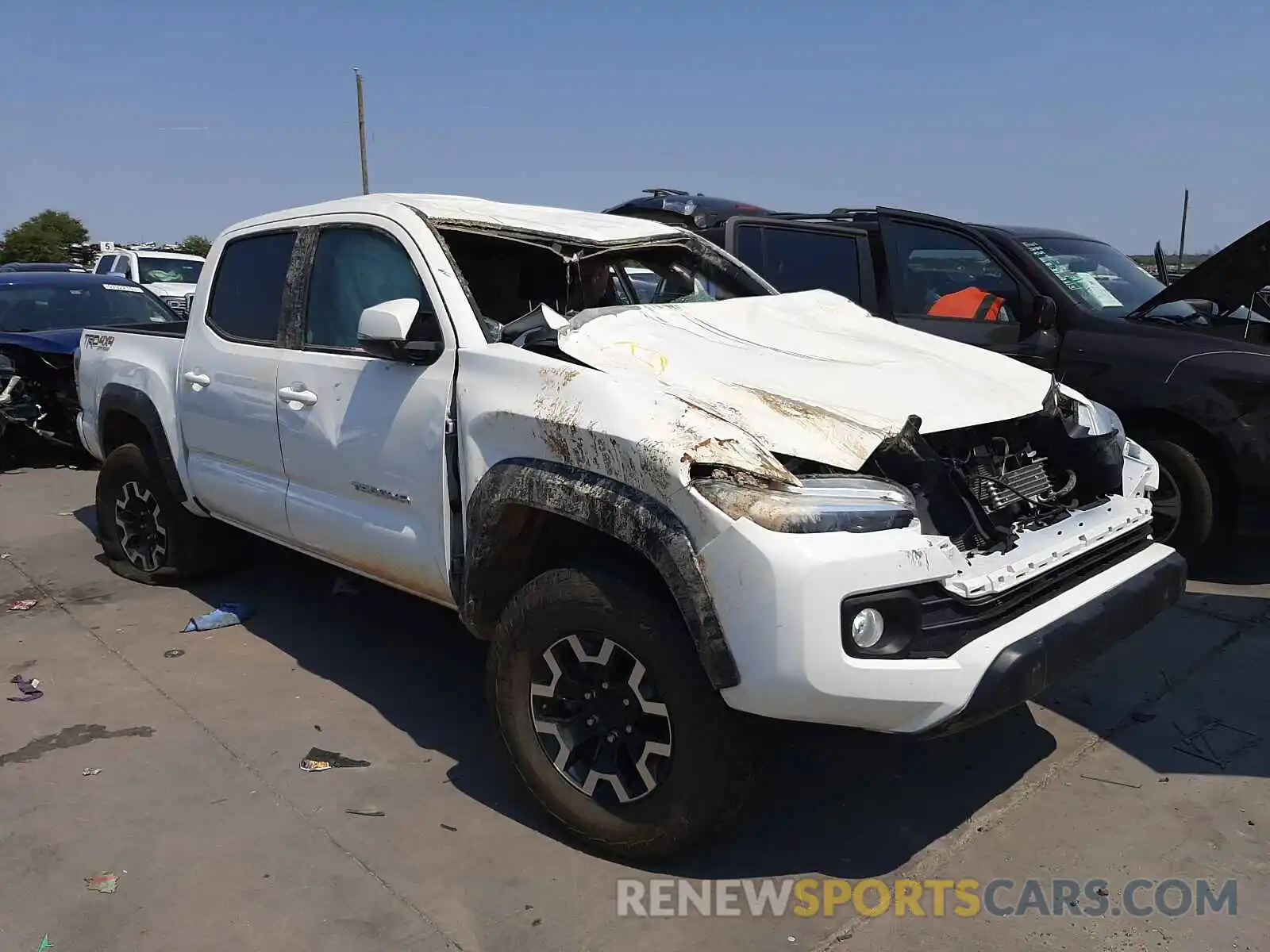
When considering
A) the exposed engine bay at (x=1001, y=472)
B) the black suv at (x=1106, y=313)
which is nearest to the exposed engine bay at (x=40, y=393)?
the black suv at (x=1106, y=313)

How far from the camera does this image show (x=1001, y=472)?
3129 millimetres

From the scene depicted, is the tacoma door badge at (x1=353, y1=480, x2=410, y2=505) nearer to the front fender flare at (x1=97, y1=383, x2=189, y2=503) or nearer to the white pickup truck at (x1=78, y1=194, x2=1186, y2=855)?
the white pickup truck at (x1=78, y1=194, x2=1186, y2=855)

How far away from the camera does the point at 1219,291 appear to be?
493 cm

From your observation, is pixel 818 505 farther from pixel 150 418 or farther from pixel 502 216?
pixel 150 418

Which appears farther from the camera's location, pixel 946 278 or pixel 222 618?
pixel 946 278

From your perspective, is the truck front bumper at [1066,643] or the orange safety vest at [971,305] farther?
the orange safety vest at [971,305]

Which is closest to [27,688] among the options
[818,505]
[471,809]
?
[471,809]

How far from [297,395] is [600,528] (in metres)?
1.75

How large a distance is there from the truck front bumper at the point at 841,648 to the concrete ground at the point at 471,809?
1.25ft

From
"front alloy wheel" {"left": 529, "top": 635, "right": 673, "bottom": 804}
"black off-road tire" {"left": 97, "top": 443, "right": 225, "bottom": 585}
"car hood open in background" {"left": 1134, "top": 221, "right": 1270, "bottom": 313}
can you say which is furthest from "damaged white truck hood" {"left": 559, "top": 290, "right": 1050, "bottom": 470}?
"black off-road tire" {"left": 97, "top": 443, "right": 225, "bottom": 585}

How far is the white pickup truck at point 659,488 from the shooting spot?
2.48 meters

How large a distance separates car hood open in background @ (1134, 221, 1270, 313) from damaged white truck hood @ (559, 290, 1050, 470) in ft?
6.18

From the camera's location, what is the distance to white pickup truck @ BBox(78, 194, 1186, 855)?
97.6 inches

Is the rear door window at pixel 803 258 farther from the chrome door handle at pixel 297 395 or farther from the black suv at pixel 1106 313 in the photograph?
the chrome door handle at pixel 297 395
